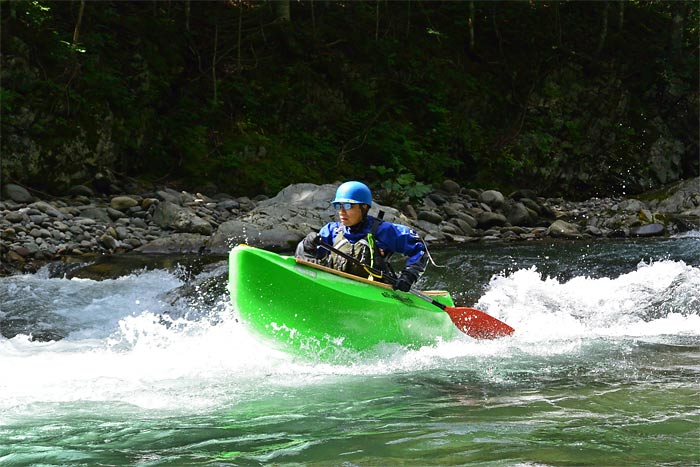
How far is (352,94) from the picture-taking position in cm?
1798

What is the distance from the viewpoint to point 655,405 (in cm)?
457

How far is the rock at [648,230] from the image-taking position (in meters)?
14.5

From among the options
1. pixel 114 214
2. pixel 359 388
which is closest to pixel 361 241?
pixel 359 388

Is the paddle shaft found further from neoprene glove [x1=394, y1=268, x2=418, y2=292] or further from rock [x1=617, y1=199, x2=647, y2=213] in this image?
rock [x1=617, y1=199, x2=647, y2=213]

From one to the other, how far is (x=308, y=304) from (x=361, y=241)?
3.08ft

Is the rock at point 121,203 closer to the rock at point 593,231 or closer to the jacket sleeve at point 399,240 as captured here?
the jacket sleeve at point 399,240

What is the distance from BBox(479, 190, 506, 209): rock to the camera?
1625 centimetres

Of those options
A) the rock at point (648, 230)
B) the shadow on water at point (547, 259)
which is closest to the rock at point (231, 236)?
the shadow on water at point (547, 259)

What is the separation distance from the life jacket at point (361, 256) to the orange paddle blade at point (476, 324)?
786 mm

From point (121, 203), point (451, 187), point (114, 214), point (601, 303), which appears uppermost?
point (451, 187)

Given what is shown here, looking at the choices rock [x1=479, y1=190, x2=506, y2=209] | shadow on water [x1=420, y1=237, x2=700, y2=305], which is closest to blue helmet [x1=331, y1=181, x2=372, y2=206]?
shadow on water [x1=420, y1=237, x2=700, y2=305]

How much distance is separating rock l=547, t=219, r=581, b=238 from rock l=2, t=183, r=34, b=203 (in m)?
9.20

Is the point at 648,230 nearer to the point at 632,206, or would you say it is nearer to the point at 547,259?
the point at 632,206

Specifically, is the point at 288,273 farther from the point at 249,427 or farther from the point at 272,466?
the point at 272,466
